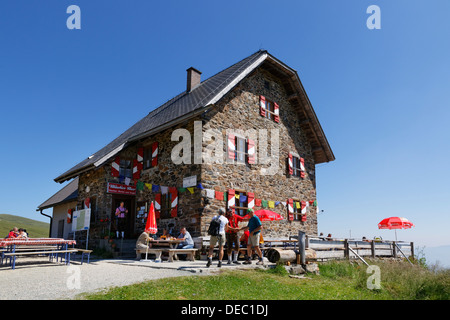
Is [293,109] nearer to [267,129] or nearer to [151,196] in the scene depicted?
[267,129]

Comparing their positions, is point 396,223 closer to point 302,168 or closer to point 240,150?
point 302,168

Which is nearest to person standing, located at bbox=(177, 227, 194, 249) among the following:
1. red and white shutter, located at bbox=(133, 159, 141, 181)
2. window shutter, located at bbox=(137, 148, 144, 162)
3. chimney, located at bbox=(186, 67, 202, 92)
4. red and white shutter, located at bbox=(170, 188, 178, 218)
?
red and white shutter, located at bbox=(170, 188, 178, 218)

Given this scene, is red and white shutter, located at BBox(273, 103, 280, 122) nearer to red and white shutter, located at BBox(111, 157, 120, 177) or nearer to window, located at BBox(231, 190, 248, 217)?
window, located at BBox(231, 190, 248, 217)

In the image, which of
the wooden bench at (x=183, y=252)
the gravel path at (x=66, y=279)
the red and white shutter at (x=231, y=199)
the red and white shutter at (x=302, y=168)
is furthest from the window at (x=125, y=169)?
the red and white shutter at (x=302, y=168)

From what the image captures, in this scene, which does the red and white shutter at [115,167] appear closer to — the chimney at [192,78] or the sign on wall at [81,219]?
the sign on wall at [81,219]

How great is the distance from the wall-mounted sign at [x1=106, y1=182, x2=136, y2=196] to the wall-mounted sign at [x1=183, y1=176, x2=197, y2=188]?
361cm

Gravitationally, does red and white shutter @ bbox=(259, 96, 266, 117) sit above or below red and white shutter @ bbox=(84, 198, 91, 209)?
above

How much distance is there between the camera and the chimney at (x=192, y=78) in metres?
17.1

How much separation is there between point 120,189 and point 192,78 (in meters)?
6.72

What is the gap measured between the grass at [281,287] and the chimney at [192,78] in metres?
11.1

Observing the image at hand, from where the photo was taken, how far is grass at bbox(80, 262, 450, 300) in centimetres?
525
